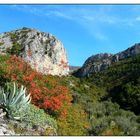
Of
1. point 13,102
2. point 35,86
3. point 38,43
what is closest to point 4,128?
point 13,102

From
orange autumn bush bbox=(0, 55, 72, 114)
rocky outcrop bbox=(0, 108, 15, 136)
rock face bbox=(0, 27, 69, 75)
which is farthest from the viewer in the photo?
rock face bbox=(0, 27, 69, 75)

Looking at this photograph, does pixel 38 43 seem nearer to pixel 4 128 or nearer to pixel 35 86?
pixel 35 86

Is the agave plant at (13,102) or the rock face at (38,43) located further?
the rock face at (38,43)

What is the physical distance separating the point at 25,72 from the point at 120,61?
43.8m

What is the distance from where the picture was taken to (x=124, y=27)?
1677 cm

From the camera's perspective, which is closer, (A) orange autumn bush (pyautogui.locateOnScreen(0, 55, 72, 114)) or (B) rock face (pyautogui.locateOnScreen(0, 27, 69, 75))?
(A) orange autumn bush (pyautogui.locateOnScreen(0, 55, 72, 114))

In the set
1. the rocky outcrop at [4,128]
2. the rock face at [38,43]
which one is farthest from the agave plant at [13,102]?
the rock face at [38,43]

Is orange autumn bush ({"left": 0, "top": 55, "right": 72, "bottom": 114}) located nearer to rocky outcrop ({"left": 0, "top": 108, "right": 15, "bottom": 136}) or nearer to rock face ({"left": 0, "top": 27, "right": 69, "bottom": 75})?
rocky outcrop ({"left": 0, "top": 108, "right": 15, "bottom": 136})

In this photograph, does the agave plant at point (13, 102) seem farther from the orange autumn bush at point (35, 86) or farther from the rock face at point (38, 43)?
the rock face at point (38, 43)

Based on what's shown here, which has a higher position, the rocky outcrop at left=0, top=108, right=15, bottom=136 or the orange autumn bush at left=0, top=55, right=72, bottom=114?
the orange autumn bush at left=0, top=55, right=72, bottom=114

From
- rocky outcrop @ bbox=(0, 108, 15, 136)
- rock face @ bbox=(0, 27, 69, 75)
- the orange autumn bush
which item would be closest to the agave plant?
rocky outcrop @ bbox=(0, 108, 15, 136)

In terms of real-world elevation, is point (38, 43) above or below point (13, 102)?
above
